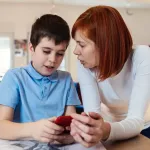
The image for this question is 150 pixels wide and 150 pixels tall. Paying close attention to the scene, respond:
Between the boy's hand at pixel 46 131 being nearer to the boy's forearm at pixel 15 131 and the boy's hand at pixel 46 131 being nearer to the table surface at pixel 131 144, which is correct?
the boy's forearm at pixel 15 131

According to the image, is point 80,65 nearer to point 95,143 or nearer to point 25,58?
point 95,143

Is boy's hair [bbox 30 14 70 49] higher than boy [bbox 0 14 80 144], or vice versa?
boy's hair [bbox 30 14 70 49]

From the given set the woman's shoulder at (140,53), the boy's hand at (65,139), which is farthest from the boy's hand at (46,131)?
the woman's shoulder at (140,53)

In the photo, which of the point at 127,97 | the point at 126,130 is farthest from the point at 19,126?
the point at 127,97

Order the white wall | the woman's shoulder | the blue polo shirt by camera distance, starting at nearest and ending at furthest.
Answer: the blue polo shirt → the woman's shoulder → the white wall

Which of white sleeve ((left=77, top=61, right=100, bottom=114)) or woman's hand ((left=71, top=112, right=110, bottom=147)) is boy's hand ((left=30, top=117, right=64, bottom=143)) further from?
white sleeve ((left=77, top=61, right=100, bottom=114))

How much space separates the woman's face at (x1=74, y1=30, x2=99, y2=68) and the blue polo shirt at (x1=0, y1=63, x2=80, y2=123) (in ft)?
0.43

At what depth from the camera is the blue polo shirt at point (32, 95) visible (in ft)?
2.87

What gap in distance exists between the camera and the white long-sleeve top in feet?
2.65

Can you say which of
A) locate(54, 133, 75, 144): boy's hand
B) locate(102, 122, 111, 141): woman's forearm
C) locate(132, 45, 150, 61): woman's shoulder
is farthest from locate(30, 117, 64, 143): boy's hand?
locate(132, 45, 150, 61): woman's shoulder

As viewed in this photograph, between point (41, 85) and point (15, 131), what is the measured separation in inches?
9.6

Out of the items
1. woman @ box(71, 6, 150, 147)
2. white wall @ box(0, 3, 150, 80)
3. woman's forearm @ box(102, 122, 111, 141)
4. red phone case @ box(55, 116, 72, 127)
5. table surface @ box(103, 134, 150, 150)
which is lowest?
table surface @ box(103, 134, 150, 150)

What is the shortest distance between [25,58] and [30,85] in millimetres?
3611

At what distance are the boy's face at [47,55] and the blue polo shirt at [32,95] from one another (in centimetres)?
3
